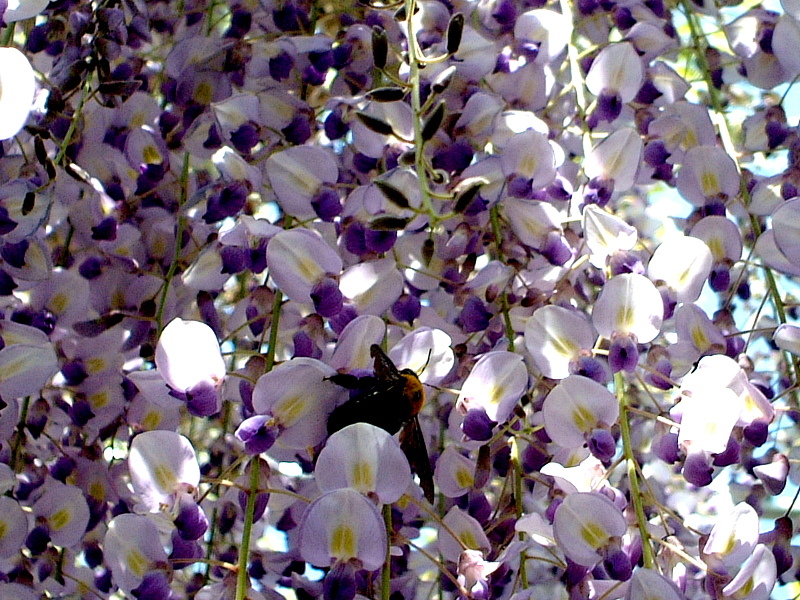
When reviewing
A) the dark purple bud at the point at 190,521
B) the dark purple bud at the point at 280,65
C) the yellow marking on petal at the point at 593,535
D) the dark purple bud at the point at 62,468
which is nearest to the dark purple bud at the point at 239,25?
the dark purple bud at the point at 280,65

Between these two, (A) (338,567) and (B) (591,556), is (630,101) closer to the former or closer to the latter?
(B) (591,556)

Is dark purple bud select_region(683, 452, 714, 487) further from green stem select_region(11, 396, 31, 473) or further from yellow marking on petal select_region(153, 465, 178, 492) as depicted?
green stem select_region(11, 396, 31, 473)

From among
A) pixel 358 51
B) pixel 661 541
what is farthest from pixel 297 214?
pixel 661 541

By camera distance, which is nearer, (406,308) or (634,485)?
(634,485)

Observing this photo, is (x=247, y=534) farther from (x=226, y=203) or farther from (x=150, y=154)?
(x=150, y=154)

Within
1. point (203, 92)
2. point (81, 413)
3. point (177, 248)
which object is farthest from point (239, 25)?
point (81, 413)
